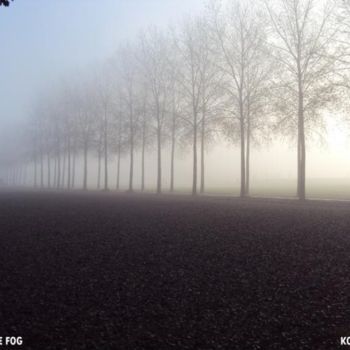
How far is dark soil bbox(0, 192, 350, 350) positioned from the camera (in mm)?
6078

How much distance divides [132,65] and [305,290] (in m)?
42.4

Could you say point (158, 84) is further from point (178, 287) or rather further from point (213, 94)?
point (178, 287)

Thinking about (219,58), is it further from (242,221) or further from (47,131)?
(47,131)

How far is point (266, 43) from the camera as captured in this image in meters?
30.0

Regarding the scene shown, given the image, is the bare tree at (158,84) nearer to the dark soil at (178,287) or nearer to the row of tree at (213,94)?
the row of tree at (213,94)

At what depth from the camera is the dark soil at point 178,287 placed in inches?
239

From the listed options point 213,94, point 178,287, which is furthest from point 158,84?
point 178,287

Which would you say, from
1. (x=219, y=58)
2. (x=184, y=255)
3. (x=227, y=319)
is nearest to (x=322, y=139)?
(x=219, y=58)

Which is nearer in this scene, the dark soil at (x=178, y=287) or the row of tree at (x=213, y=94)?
the dark soil at (x=178, y=287)

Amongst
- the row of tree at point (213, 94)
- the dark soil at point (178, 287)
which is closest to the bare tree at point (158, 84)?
the row of tree at point (213, 94)

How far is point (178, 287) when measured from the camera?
798cm

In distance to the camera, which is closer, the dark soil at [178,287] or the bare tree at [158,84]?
the dark soil at [178,287]

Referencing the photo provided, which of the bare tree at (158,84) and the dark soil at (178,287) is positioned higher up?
the bare tree at (158,84)

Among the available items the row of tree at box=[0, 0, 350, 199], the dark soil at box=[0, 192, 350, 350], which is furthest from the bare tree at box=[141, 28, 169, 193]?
the dark soil at box=[0, 192, 350, 350]
